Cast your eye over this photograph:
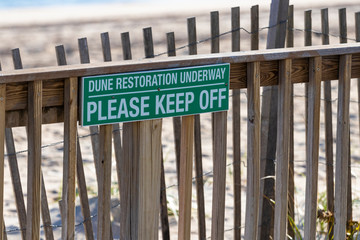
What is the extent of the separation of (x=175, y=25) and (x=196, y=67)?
44.6 feet

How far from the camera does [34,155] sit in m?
2.23

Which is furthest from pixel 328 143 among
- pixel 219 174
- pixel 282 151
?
pixel 219 174

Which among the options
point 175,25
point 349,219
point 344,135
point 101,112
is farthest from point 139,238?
point 175,25

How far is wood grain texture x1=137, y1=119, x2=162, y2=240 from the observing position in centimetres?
242

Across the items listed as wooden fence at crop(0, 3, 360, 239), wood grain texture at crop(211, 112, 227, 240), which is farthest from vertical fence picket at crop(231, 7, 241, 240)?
wood grain texture at crop(211, 112, 227, 240)

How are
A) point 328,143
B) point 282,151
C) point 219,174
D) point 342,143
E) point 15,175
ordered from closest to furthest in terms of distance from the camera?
point 219,174 < point 282,151 < point 342,143 < point 15,175 < point 328,143

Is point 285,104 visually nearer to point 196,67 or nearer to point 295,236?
point 196,67

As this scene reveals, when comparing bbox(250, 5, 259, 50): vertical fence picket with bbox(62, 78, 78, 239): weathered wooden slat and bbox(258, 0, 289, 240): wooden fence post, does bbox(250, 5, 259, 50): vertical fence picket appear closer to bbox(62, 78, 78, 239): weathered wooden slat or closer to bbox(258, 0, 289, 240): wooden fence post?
bbox(258, 0, 289, 240): wooden fence post

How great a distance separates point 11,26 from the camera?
637 inches

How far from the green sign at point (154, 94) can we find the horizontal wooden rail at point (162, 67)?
0.10 ft

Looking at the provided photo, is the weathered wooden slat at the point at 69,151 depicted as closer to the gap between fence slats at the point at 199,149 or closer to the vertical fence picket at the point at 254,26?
the gap between fence slats at the point at 199,149

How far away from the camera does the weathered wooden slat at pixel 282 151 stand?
8.77 feet

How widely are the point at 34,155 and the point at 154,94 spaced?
45 cm

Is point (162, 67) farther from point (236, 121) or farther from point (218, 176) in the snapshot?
point (236, 121)
